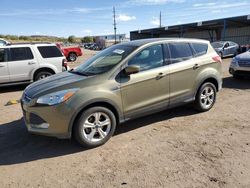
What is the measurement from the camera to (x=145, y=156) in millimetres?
4270

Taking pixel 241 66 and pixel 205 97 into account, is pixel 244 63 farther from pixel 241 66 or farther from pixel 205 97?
pixel 205 97

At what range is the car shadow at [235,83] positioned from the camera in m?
9.41

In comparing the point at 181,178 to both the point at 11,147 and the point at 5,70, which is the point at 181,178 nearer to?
the point at 11,147

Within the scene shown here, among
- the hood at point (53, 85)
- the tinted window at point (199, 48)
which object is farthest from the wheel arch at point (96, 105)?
the tinted window at point (199, 48)

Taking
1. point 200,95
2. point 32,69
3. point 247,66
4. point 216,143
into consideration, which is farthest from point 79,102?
point 247,66

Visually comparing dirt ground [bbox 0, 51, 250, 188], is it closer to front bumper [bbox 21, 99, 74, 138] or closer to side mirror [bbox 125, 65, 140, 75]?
front bumper [bbox 21, 99, 74, 138]

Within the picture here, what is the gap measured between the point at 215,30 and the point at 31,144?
45016 mm

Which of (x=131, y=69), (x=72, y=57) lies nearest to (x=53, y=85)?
(x=131, y=69)

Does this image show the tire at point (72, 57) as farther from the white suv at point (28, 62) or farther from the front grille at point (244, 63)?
the front grille at point (244, 63)

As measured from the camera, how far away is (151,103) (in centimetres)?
529

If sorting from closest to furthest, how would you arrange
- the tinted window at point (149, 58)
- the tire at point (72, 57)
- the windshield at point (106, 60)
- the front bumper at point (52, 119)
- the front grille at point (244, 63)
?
the front bumper at point (52, 119), the windshield at point (106, 60), the tinted window at point (149, 58), the front grille at point (244, 63), the tire at point (72, 57)

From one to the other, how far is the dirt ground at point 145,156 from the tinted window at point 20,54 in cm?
441

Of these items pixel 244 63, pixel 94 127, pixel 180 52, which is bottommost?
pixel 94 127

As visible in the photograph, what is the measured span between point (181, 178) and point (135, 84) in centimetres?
198
